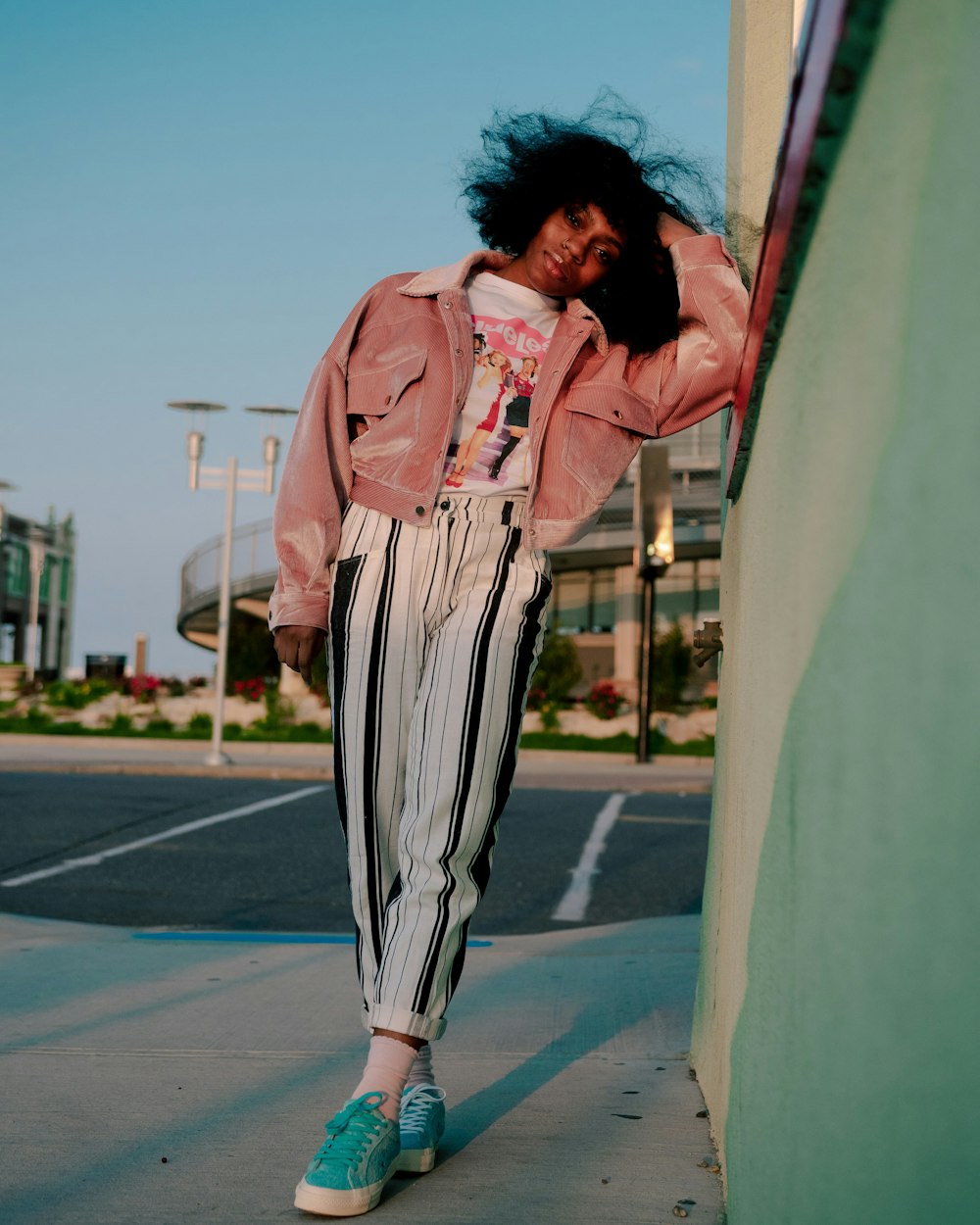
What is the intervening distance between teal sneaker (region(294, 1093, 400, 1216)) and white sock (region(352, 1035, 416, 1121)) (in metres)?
0.02

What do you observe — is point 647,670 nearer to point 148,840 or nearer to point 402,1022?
point 148,840

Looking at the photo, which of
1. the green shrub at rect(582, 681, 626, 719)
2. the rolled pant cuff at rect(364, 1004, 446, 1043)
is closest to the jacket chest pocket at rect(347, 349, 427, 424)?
the rolled pant cuff at rect(364, 1004, 446, 1043)

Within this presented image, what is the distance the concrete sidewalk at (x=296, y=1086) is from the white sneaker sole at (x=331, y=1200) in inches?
0.9

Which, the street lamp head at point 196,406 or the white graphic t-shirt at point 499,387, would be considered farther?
the street lamp head at point 196,406

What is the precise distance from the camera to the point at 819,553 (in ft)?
4.42

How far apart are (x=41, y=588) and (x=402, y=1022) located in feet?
192

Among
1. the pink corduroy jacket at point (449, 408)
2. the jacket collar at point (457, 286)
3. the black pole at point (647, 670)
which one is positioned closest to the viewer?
the pink corduroy jacket at point (449, 408)

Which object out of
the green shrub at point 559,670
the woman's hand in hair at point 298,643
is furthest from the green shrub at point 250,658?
the woman's hand in hair at point 298,643

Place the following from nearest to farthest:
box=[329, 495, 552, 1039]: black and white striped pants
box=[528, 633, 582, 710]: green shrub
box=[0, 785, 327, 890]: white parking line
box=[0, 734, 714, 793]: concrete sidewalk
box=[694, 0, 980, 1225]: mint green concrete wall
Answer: box=[694, 0, 980, 1225]: mint green concrete wall < box=[329, 495, 552, 1039]: black and white striped pants < box=[0, 785, 327, 890]: white parking line < box=[0, 734, 714, 793]: concrete sidewalk < box=[528, 633, 582, 710]: green shrub

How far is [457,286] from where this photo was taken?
2.57 m

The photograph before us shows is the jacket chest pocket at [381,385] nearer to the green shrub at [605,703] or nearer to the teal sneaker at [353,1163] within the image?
the teal sneaker at [353,1163]

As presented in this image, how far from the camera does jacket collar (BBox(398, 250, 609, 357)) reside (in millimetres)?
2586

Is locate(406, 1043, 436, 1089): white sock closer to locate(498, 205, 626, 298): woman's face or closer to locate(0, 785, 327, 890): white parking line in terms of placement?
locate(498, 205, 626, 298): woman's face

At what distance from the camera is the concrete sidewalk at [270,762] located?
563 inches
